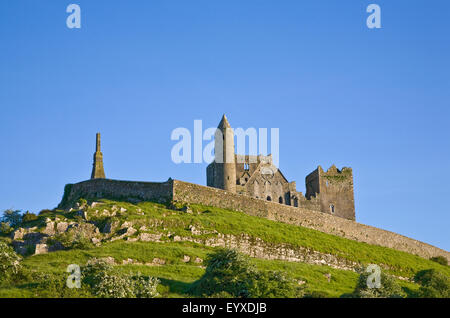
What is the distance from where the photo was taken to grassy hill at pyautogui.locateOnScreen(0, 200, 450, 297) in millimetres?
53625

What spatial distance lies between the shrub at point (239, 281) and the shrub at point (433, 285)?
13.6m

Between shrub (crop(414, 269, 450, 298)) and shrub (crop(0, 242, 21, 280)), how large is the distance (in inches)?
1344

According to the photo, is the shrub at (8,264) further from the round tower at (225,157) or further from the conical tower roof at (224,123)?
the conical tower roof at (224,123)

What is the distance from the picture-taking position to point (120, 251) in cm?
5988

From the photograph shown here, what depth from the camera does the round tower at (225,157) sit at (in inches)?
3937

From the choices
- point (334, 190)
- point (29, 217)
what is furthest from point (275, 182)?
point (29, 217)

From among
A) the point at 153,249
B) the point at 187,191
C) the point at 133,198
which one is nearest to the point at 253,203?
the point at 187,191

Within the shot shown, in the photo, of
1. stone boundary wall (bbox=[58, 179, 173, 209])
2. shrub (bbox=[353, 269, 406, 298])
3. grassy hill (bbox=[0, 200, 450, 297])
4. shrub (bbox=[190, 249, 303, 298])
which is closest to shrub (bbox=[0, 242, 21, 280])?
grassy hill (bbox=[0, 200, 450, 297])

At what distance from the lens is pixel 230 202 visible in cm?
8306

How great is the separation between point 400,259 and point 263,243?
2489cm

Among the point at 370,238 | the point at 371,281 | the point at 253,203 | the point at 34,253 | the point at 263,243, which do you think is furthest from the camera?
the point at 370,238

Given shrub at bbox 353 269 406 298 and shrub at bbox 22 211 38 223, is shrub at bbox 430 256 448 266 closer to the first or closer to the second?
shrub at bbox 353 269 406 298

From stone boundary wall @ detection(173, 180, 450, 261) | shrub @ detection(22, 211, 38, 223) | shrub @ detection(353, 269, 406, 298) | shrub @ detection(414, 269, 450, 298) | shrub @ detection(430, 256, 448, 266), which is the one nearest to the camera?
shrub @ detection(353, 269, 406, 298)
